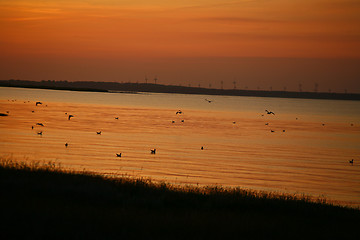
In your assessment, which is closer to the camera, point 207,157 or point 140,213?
point 140,213

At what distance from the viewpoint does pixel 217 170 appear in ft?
129

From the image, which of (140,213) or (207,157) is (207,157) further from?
(140,213)

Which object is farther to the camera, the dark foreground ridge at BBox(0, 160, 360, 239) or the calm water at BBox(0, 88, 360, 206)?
the calm water at BBox(0, 88, 360, 206)

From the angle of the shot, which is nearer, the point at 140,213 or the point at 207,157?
the point at 140,213

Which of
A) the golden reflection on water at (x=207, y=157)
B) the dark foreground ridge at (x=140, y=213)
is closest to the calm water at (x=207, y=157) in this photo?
the golden reflection on water at (x=207, y=157)

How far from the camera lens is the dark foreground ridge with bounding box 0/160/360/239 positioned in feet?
45.0

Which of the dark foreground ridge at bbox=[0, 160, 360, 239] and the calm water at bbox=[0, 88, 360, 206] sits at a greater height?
the dark foreground ridge at bbox=[0, 160, 360, 239]

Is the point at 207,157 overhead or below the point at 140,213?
below

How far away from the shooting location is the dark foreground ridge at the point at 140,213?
13.7 metres

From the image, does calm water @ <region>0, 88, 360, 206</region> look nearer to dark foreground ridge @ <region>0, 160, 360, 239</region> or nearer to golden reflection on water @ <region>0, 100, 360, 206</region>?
golden reflection on water @ <region>0, 100, 360, 206</region>

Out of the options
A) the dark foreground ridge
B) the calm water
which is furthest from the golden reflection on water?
the dark foreground ridge

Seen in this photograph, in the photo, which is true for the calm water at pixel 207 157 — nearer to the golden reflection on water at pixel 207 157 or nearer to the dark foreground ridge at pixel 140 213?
the golden reflection on water at pixel 207 157

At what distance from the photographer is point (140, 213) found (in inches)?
625

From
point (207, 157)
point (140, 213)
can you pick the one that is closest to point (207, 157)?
point (207, 157)
